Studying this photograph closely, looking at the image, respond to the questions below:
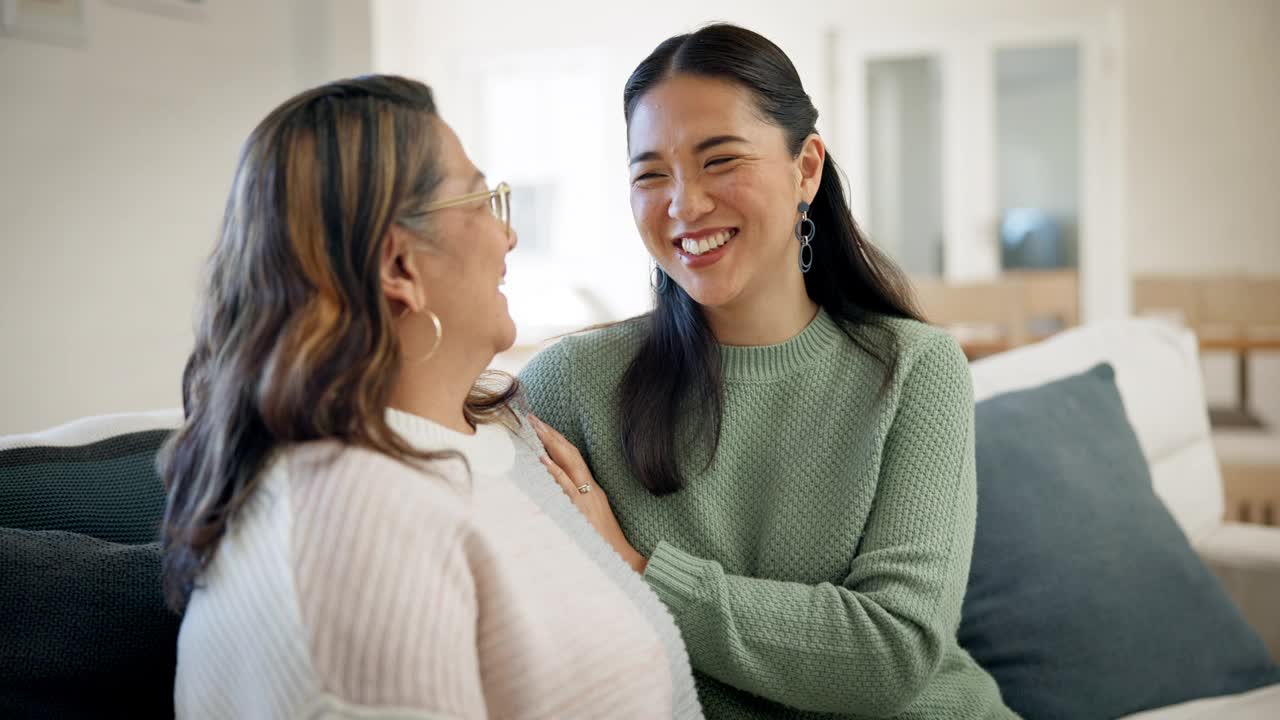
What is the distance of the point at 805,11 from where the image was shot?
691 cm

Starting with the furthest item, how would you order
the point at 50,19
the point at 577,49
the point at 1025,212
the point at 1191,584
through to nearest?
the point at 577,49
the point at 1025,212
the point at 50,19
the point at 1191,584

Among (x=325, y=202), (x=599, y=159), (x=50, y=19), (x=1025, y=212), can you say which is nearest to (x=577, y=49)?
(x=599, y=159)

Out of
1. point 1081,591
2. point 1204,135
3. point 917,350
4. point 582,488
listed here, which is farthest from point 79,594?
point 1204,135

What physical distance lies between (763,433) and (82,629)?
0.81 m

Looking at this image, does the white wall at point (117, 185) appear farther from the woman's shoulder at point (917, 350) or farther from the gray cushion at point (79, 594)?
the woman's shoulder at point (917, 350)

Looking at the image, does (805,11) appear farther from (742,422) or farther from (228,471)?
(228,471)

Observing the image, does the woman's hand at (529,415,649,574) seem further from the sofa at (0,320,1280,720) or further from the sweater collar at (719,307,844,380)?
the sofa at (0,320,1280,720)

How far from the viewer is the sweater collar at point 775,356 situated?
1.46m

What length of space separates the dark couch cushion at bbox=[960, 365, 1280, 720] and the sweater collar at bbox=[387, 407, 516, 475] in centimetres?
92

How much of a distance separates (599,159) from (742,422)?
6102mm

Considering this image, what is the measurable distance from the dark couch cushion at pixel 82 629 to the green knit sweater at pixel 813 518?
52cm

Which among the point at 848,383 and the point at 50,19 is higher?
the point at 50,19

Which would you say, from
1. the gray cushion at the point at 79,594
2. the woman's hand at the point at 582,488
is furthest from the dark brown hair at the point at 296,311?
the woman's hand at the point at 582,488

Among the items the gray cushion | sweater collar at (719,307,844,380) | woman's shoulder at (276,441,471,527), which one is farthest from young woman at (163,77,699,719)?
sweater collar at (719,307,844,380)
